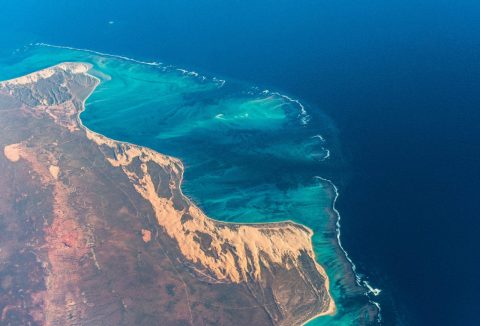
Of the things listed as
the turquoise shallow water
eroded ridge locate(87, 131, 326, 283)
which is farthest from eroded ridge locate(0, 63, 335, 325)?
the turquoise shallow water

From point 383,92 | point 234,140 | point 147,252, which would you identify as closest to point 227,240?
point 147,252

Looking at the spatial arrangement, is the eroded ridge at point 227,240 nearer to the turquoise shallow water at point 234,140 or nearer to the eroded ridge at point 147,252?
the eroded ridge at point 147,252

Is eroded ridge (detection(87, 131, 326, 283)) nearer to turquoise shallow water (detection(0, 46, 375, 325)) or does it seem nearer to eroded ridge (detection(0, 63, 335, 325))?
eroded ridge (detection(0, 63, 335, 325))

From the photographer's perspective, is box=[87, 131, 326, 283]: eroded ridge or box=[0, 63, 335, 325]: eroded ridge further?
box=[87, 131, 326, 283]: eroded ridge

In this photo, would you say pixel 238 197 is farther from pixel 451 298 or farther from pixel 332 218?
pixel 451 298

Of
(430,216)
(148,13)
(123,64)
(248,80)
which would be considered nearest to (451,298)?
(430,216)

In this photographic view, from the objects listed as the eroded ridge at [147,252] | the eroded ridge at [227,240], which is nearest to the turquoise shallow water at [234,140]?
the eroded ridge at [227,240]

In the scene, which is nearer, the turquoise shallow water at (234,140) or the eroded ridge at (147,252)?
the eroded ridge at (147,252)
